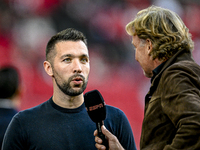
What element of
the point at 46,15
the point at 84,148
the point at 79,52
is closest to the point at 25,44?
the point at 46,15

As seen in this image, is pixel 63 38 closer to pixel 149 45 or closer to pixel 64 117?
pixel 64 117

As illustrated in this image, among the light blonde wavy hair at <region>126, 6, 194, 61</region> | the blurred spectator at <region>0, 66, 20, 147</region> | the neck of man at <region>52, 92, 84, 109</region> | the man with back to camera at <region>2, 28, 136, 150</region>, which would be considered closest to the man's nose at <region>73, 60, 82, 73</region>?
the man with back to camera at <region>2, 28, 136, 150</region>

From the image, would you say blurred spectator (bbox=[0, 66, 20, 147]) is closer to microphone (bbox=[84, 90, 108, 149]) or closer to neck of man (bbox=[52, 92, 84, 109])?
neck of man (bbox=[52, 92, 84, 109])

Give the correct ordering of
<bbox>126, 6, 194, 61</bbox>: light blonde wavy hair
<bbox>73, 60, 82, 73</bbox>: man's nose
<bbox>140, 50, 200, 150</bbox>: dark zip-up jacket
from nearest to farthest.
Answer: <bbox>140, 50, 200, 150</bbox>: dark zip-up jacket, <bbox>126, 6, 194, 61</bbox>: light blonde wavy hair, <bbox>73, 60, 82, 73</bbox>: man's nose

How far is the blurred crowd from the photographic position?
454 cm

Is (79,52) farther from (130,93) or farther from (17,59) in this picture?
(130,93)

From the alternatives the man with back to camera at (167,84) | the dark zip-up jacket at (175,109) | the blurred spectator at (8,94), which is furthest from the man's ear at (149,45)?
the blurred spectator at (8,94)

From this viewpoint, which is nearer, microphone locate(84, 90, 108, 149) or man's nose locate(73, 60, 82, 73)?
microphone locate(84, 90, 108, 149)

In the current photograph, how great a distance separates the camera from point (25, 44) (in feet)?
15.0

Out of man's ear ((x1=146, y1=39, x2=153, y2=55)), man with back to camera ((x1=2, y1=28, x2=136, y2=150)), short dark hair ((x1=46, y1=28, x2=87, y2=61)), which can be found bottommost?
man with back to camera ((x1=2, y1=28, x2=136, y2=150))

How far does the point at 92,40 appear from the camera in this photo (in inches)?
194

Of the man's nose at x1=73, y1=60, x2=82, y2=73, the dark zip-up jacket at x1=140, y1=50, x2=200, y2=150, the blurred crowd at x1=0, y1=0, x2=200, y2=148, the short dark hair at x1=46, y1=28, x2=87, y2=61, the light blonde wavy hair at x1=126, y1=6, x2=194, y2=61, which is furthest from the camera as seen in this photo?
the blurred crowd at x1=0, y1=0, x2=200, y2=148

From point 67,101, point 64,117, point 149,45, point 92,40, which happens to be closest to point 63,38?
point 67,101

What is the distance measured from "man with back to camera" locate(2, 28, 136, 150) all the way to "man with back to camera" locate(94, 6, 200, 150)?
0.36 metres
